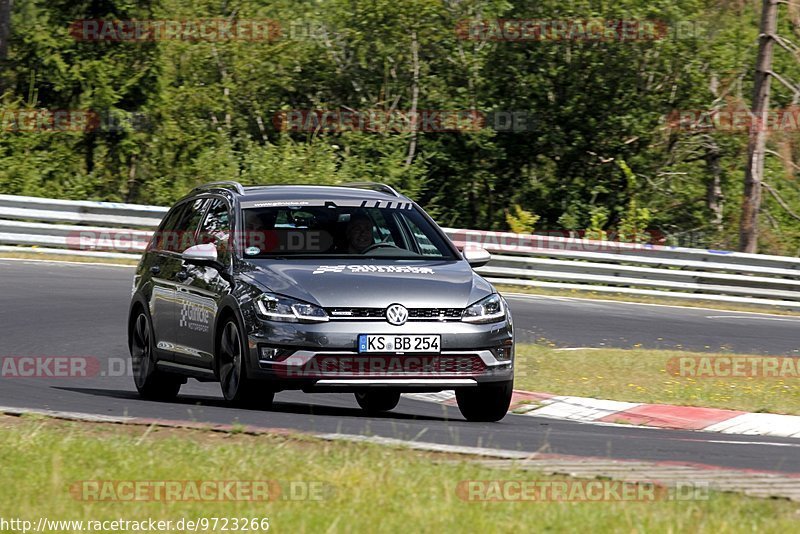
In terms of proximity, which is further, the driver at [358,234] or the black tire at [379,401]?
the black tire at [379,401]

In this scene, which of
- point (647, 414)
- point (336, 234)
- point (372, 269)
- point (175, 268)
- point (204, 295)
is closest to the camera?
point (372, 269)

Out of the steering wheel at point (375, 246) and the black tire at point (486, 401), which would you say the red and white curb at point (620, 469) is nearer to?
the black tire at point (486, 401)

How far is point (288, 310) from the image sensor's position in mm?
8844

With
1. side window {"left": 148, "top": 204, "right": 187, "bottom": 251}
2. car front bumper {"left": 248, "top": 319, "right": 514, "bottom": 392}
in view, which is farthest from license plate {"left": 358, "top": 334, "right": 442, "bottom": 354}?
side window {"left": 148, "top": 204, "right": 187, "bottom": 251}

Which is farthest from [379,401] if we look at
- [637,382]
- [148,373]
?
[637,382]

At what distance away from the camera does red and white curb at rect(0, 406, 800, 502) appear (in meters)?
6.43

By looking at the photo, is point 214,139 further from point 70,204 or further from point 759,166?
point 759,166

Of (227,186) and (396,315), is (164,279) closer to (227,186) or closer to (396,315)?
(227,186)

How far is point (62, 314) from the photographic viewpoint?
15898 mm

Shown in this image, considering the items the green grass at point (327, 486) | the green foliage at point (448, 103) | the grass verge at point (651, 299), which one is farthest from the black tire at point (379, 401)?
the green foliage at point (448, 103)

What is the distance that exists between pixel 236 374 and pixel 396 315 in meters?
1.23

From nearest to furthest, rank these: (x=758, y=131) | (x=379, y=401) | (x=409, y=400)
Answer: (x=379, y=401)
(x=409, y=400)
(x=758, y=131)

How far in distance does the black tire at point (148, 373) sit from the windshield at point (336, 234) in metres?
1.58

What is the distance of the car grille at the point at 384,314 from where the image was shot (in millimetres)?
8828
